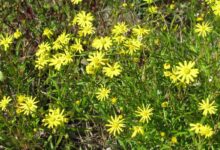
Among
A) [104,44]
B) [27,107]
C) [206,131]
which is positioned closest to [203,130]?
[206,131]

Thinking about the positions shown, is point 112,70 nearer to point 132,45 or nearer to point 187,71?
point 132,45

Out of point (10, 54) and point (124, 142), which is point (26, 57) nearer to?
point (10, 54)

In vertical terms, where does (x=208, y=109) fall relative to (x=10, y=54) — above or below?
below

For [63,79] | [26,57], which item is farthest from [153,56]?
[26,57]

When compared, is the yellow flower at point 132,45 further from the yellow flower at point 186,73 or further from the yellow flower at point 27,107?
the yellow flower at point 27,107

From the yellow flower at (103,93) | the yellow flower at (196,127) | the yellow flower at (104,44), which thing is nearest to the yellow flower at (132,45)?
the yellow flower at (104,44)

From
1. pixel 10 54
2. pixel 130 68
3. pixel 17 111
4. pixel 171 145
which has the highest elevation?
pixel 10 54

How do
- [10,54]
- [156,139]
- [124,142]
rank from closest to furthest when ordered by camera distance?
[156,139] → [124,142] → [10,54]

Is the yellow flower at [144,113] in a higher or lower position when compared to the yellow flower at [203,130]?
higher

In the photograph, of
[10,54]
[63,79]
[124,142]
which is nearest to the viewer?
[124,142]
